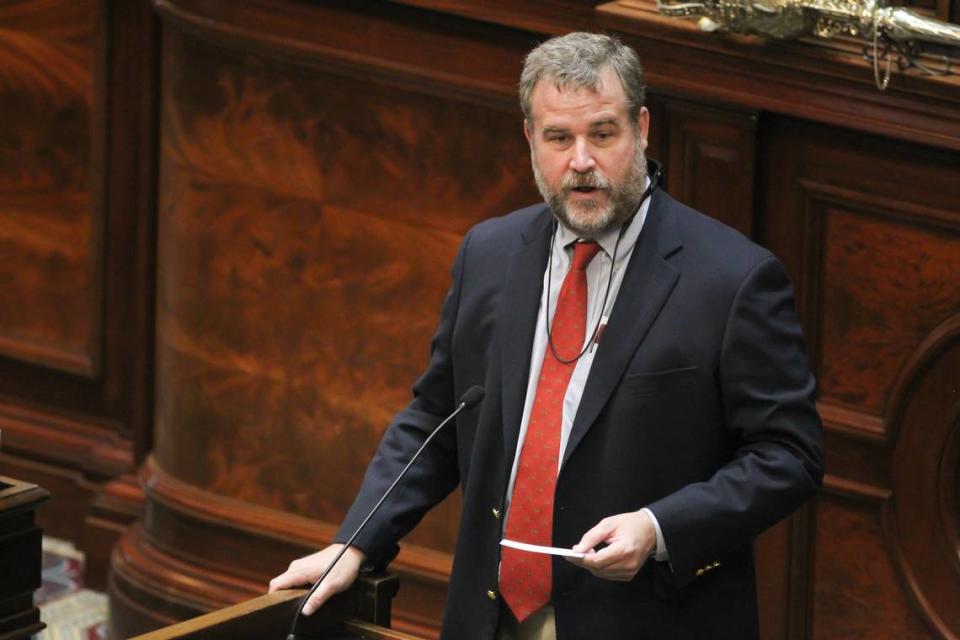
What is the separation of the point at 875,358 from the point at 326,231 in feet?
4.82

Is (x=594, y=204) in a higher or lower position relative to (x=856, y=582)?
higher

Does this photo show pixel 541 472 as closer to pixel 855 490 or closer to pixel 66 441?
pixel 855 490

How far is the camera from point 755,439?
3193 mm

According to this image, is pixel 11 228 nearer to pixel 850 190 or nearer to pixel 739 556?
pixel 850 190

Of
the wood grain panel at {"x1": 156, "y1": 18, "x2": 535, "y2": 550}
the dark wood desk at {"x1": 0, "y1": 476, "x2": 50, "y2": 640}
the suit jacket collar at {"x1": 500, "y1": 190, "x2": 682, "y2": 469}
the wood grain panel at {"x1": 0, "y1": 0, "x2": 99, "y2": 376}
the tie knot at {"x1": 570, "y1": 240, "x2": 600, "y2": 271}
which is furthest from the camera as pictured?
the wood grain panel at {"x1": 0, "y1": 0, "x2": 99, "y2": 376}

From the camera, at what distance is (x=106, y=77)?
573cm

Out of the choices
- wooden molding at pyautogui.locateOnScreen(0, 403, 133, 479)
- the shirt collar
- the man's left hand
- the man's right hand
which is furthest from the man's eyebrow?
wooden molding at pyautogui.locateOnScreen(0, 403, 133, 479)

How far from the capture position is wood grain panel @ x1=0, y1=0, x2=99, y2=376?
587 centimetres

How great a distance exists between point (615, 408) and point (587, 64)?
0.54 metres

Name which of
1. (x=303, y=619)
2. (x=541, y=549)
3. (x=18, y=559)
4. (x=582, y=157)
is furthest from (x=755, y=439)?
(x=18, y=559)

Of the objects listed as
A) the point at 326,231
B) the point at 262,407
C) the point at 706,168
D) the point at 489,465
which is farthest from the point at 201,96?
the point at 489,465

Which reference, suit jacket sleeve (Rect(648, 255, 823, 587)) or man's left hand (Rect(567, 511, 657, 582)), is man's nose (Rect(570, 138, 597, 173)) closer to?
suit jacket sleeve (Rect(648, 255, 823, 587))

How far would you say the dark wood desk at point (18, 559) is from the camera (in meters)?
3.97

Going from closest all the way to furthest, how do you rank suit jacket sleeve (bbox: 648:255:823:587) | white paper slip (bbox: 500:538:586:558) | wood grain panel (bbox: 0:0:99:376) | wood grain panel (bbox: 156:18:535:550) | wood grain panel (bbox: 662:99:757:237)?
1. white paper slip (bbox: 500:538:586:558)
2. suit jacket sleeve (bbox: 648:255:823:587)
3. wood grain panel (bbox: 662:99:757:237)
4. wood grain panel (bbox: 156:18:535:550)
5. wood grain panel (bbox: 0:0:99:376)
